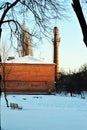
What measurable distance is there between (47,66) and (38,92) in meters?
6.14

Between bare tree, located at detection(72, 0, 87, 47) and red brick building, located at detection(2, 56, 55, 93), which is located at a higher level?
bare tree, located at detection(72, 0, 87, 47)

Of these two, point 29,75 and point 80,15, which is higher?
point 80,15

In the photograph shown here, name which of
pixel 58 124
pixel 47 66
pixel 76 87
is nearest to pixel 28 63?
pixel 47 66

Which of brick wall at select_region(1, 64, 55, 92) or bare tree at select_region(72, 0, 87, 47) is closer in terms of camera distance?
bare tree at select_region(72, 0, 87, 47)

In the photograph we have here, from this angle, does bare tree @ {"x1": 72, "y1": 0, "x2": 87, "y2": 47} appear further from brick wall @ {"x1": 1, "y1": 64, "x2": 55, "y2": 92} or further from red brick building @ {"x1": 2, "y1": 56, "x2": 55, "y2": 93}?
brick wall @ {"x1": 1, "y1": 64, "x2": 55, "y2": 92}

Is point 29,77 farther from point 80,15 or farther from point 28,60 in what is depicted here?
point 80,15

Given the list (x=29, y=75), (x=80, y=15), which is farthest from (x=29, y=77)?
(x=80, y=15)

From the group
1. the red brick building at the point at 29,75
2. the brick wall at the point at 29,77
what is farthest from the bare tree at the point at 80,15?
the brick wall at the point at 29,77

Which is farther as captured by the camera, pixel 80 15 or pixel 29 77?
pixel 29 77

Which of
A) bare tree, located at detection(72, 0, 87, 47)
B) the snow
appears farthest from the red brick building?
bare tree, located at detection(72, 0, 87, 47)

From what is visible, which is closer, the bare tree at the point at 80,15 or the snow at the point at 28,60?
the bare tree at the point at 80,15

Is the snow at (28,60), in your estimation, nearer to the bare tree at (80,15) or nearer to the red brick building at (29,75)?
the red brick building at (29,75)

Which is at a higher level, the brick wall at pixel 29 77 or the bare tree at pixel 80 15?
the bare tree at pixel 80 15

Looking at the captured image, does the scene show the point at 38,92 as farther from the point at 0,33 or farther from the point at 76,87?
the point at 0,33
